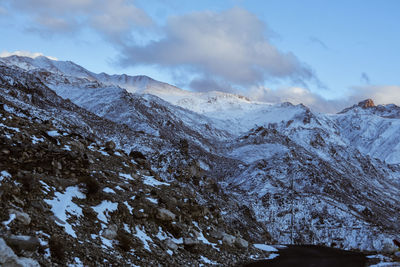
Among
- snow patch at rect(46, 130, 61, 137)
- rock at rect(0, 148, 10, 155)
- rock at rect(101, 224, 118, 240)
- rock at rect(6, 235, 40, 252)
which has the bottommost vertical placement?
rock at rect(6, 235, 40, 252)

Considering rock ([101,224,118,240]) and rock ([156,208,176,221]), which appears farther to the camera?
rock ([156,208,176,221])

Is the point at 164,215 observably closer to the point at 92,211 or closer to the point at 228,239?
the point at 92,211

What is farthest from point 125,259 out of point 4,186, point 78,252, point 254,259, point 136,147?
point 136,147

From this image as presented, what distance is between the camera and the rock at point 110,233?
2520cm

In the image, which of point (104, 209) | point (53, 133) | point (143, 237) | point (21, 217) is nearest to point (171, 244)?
point (143, 237)

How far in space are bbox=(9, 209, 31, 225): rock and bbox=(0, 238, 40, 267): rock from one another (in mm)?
2676

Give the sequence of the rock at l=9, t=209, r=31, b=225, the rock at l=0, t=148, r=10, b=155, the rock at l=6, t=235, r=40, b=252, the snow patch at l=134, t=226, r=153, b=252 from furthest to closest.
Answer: the rock at l=0, t=148, r=10, b=155, the snow patch at l=134, t=226, r=153, b=252, the rock at l=9, t=209, r=31, b=225, the rock at l=6, t=235, r=40, b=252

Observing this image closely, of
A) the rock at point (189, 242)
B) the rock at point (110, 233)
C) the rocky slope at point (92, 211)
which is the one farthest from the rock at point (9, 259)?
the rock at point (189, 242)

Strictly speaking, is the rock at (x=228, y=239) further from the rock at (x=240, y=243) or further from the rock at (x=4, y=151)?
the rock at (x=4, y=151)

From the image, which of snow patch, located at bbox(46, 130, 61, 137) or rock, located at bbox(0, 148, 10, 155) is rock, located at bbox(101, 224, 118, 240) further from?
snow patch, located at bbox(46, 130, 61, 137)

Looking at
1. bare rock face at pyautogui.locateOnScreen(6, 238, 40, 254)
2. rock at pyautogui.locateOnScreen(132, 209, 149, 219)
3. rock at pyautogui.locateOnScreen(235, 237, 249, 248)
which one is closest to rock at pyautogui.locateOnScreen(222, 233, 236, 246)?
rock at pyautogui.locateOnScreen(235, 237, 249, 248)

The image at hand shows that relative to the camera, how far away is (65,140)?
3744 cm

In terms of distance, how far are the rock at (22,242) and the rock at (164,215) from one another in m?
14.0

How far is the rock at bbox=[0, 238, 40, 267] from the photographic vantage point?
55.2 ft
